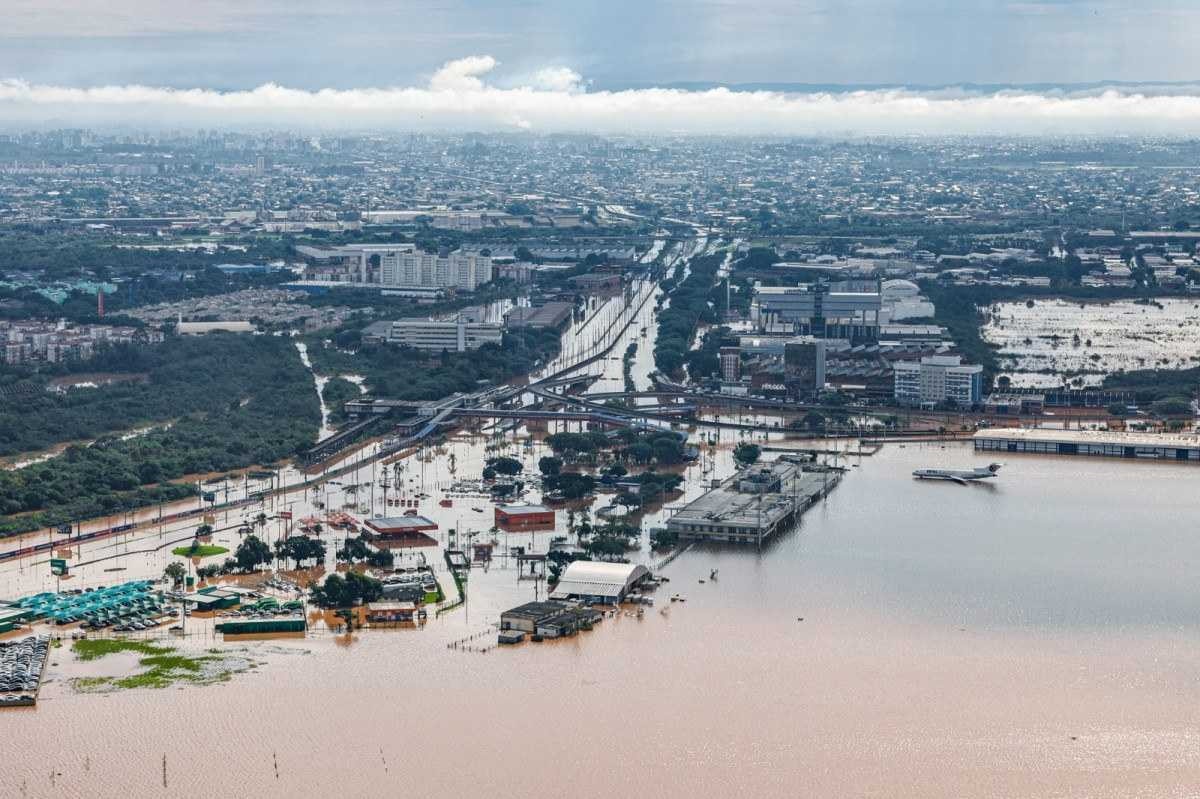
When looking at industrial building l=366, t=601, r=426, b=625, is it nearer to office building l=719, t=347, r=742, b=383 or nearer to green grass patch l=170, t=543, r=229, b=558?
green grass patch l=170, t=543, r=229, b=558

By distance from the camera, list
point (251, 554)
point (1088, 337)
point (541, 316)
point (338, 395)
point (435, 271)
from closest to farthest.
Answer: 1. point (251, 554)
2. point (338, 395)
3. point (1088, 337)
4. point (541, 316)
5. point (435, 271)

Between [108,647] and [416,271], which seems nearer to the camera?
[108,647]

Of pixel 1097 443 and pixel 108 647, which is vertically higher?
pixel 1097 443

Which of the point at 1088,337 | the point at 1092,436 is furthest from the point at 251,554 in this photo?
the point at 1088,337

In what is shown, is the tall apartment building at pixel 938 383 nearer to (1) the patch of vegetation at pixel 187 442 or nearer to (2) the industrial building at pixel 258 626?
(1) the patch of vegetation at pixel 187 442

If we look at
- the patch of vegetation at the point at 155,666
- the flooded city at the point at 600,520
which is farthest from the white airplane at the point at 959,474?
the patch of vegetation at the point at 155,666

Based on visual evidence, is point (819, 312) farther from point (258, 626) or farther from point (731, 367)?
point (258, 626)

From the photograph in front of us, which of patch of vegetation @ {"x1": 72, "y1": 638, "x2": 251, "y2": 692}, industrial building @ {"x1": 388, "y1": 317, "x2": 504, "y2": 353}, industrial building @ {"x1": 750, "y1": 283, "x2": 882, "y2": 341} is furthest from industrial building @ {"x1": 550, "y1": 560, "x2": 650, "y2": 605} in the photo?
industrial building @ {"x1": 750, "y1": 283, "x2": 882, "y2": 341}
